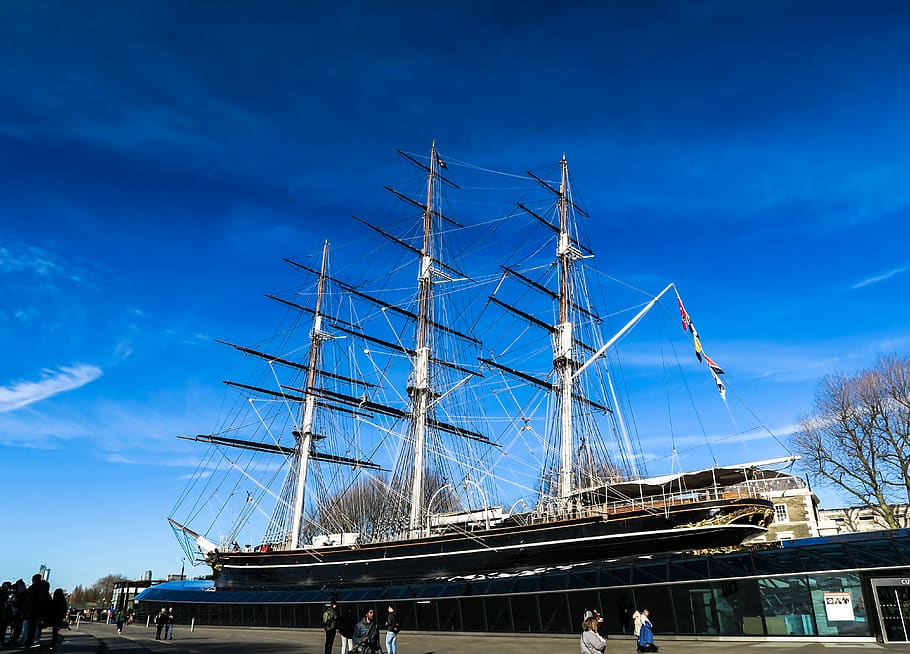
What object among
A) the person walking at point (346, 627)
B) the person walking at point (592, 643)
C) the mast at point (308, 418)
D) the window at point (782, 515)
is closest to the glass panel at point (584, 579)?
the person walking at point (346, 627)

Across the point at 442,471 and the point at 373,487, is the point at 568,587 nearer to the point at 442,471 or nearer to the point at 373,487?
the point at 442,471

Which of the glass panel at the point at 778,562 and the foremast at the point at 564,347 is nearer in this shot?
the glass panel at the point at 778,562

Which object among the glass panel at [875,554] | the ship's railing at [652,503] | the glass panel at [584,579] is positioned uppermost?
the ship's railing at [652,503]

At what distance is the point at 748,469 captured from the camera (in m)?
30.0

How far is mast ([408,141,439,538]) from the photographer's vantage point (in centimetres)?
4316

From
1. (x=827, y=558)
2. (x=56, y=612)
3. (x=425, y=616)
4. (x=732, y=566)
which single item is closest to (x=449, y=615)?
(x=425, y=616)

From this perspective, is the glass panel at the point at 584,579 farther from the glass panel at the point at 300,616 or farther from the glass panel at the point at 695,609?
the glass panel at the point at 300,616

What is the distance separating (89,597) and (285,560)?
13806 cm

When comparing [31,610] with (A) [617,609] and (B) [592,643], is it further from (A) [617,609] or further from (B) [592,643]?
(A) [617,609]

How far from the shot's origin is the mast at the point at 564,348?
3847 centimetres

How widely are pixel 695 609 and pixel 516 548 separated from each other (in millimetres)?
13169

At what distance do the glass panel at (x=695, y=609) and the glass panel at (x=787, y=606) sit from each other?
165 cm

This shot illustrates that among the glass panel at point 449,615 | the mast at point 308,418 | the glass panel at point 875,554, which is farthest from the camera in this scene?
the mast at point 308,418

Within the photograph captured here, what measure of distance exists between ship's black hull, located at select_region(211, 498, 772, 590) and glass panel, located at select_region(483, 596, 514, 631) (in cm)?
623
